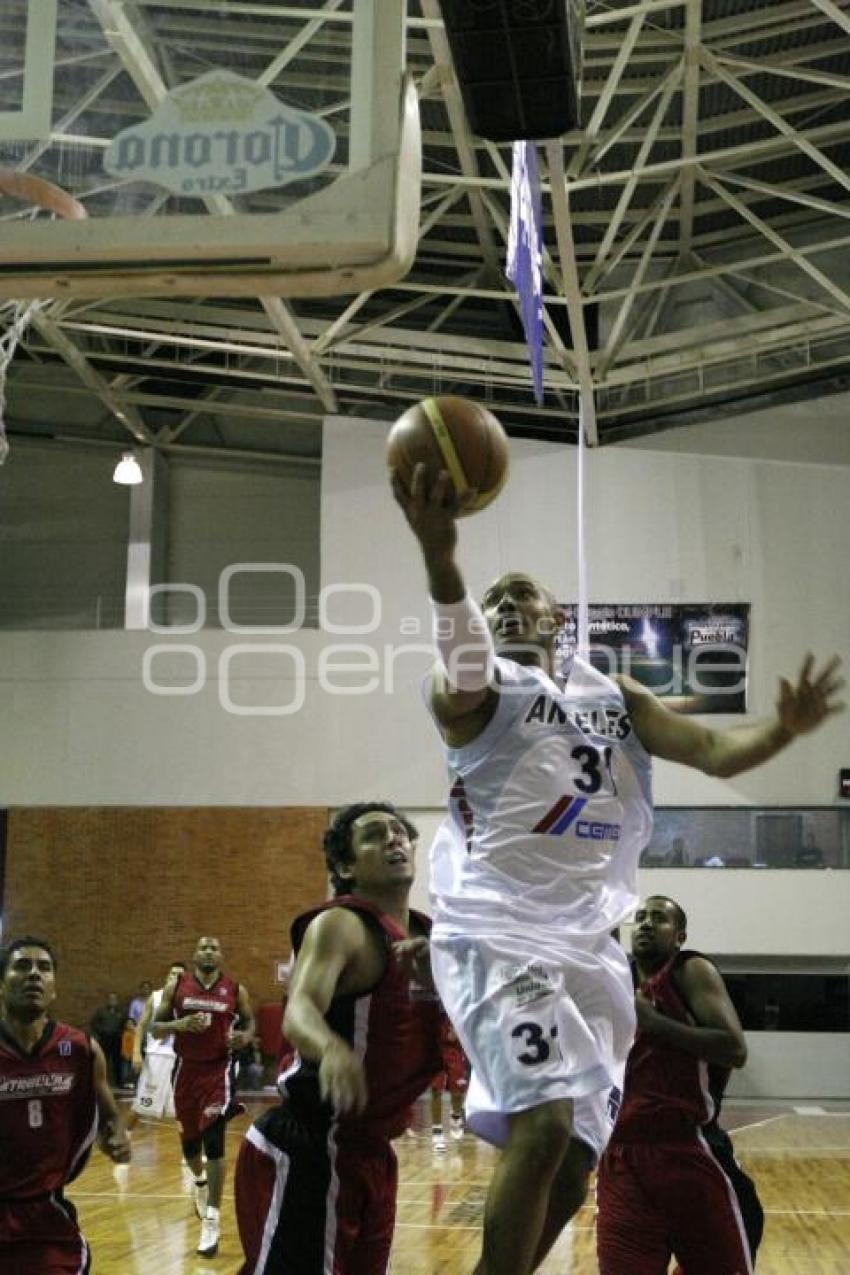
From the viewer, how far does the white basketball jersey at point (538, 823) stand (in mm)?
3545

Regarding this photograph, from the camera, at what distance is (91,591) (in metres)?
22.2

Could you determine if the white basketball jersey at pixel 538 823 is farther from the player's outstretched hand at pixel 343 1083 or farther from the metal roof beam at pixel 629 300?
the metal roof beam at pixel 629 300

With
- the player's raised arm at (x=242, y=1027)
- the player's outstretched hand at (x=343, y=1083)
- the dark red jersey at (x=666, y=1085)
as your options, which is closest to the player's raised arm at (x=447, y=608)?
the player's outstretched hand at (x=343, y=1083)

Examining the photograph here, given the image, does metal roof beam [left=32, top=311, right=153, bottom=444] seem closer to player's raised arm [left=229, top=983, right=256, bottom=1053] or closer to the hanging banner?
the hanging banner

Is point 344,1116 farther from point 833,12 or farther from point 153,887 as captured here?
point 153,887

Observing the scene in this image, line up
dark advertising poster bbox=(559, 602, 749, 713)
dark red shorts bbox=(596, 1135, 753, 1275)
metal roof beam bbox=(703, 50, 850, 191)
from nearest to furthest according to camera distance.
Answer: dark red shorts bbox=(596, 1135, 753, 1275) < metal roof beam bbox=(703, 50, 850, 191) < dark advertising poster bbox=(559, 602, 749, 713)

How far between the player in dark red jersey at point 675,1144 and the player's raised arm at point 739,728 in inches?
66.9

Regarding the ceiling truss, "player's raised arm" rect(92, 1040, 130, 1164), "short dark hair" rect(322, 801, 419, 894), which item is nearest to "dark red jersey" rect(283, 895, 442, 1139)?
"short dark hair" rect(322, 801, 419, 894)

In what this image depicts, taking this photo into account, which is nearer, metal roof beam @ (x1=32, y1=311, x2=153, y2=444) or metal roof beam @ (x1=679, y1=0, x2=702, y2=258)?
metal roof beam @ (x1=679, y1=0, x2=702, y2=258)

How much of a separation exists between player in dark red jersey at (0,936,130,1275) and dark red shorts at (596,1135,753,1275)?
1715 millimetres

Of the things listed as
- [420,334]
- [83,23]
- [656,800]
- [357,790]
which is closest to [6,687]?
[357,790]

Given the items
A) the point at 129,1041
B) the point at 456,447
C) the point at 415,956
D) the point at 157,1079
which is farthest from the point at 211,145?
the point at 129,1041

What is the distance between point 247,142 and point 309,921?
2.14 metres

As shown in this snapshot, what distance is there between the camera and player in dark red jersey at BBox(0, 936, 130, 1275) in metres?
4.87
